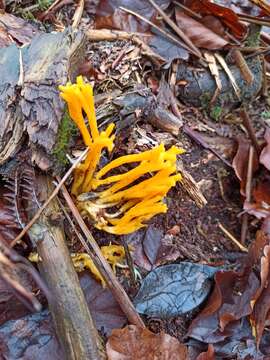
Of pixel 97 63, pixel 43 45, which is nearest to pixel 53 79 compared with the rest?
pixel 43 45

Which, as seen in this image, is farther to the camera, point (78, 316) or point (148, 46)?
point (148, 46)

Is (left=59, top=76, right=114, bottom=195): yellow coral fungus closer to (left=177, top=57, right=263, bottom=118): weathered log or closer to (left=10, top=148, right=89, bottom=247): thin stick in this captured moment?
(left=10, top=148, right=89, bottom=247): thin stick

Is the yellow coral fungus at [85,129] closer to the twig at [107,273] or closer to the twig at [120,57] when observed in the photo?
the twig at [107,273]

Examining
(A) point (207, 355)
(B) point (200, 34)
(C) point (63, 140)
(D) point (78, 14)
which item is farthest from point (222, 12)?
(A) point (207, 355)

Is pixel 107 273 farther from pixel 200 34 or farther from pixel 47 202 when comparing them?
pixel 200 34

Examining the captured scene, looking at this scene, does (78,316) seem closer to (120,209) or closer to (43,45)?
(120,209)

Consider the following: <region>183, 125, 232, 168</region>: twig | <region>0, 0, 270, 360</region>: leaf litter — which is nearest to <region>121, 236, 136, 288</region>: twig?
<region>0, 0, 270, 360</region>: leaf litter
